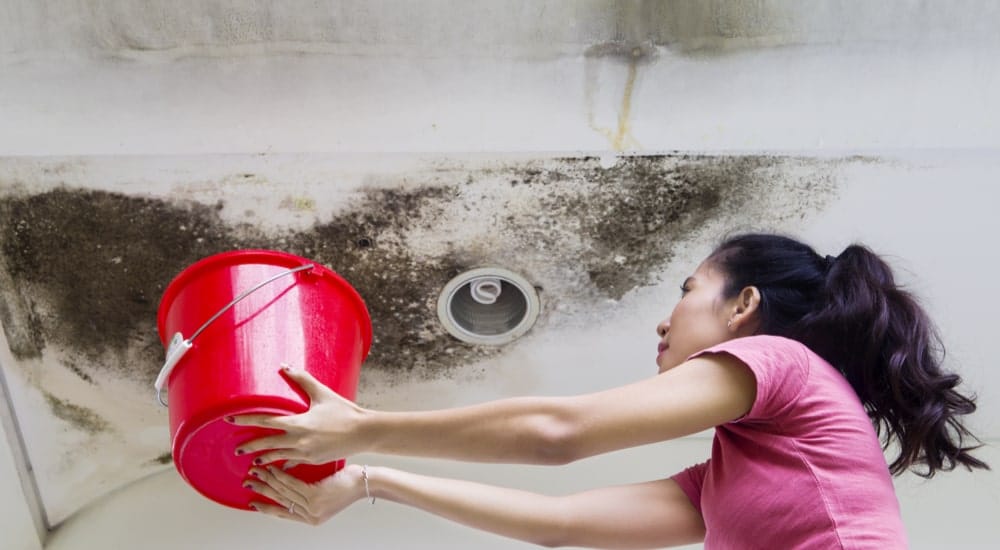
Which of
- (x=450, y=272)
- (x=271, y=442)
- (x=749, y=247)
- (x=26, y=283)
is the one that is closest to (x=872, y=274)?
(x=749, y=247)

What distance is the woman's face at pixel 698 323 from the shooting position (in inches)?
46.4

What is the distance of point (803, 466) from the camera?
3.29 feet

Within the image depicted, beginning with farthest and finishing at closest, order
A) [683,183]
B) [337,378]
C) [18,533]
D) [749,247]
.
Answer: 1. [18,533]
2. [683,183]
3. [749,247]
4. [337,378]

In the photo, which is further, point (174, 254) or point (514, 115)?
point (174, 254)

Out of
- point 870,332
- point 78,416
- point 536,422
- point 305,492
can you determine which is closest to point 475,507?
point 305,492

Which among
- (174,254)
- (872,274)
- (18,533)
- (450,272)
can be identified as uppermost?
(174,254)

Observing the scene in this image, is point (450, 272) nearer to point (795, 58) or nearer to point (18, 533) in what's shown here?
point (795, 58)

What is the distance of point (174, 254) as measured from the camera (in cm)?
142

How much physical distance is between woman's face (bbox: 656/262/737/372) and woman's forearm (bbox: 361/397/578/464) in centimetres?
29

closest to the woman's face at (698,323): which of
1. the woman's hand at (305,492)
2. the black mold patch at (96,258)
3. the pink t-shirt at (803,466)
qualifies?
the pink t-shirt at (803,466)

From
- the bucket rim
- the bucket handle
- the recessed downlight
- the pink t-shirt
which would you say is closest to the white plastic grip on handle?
the bucket handle

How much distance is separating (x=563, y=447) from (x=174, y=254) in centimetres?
80

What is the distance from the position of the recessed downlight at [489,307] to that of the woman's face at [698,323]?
1.12ft

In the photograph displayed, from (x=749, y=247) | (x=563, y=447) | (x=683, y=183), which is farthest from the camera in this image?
(x=683, y=183)
